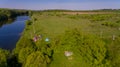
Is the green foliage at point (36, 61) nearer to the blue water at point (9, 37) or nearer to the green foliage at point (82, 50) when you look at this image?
the green foliage at point (82, 50)

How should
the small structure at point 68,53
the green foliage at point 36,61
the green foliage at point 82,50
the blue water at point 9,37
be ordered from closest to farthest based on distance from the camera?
the green foliage at point 36,61
the green foliage at point 82,50
the small structure at point 68,53
the blue water at point 9,37

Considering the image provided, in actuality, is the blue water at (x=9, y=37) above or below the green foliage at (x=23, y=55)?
below

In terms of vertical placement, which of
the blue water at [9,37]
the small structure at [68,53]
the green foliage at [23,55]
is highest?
the small structure at [68,53]

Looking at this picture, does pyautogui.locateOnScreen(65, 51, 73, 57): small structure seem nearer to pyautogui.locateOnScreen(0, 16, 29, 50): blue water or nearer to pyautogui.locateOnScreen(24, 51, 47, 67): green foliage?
pyautogui.locateOnScreen(24, 51, 47, 67): green foliage

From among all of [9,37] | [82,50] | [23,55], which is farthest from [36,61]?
[9,37]

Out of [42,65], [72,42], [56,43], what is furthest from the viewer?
[56,43]

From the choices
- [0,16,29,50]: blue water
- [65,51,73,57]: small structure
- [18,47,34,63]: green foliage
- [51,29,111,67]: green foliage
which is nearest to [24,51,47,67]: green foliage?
[51,29,111,67]: green foliage

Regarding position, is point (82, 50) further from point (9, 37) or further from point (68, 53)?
point (9, 37)

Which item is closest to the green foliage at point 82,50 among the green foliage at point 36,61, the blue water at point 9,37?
the green foliage at point 36,61

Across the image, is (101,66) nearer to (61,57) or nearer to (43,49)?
(61,57)

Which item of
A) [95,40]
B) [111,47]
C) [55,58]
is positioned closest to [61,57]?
[55,58]

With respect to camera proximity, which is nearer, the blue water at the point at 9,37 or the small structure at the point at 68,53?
the small structure at the point at 68,53
